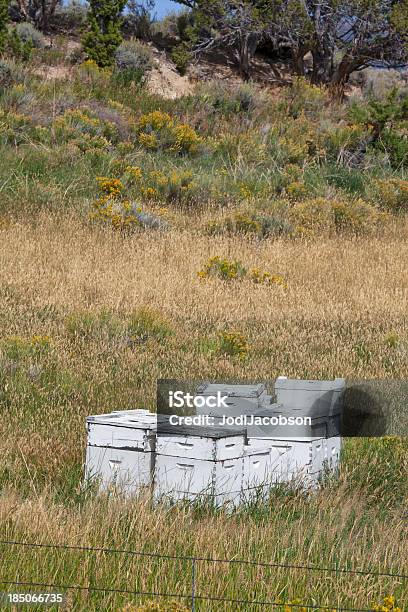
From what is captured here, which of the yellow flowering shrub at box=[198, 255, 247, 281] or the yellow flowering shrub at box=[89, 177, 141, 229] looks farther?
the yellow flowering shrub at box=[89, 177, 141, 229]

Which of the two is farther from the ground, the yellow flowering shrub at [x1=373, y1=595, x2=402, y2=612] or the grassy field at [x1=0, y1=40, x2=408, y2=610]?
the grassy field at [x1=0, y1=40, x2=408, y2=610]

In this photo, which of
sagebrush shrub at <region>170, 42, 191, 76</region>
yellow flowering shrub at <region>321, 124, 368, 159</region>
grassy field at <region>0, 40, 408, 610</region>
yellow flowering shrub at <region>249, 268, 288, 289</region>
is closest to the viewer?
grassy field at <region>0, 40, 408, 610</region>

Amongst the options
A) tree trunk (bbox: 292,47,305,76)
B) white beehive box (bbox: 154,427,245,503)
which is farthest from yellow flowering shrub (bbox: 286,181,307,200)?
white beehive box (bbox: 154,427,245,503)

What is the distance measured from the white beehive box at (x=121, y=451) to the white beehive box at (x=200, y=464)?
0.29 feet

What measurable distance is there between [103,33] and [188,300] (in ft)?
61.1

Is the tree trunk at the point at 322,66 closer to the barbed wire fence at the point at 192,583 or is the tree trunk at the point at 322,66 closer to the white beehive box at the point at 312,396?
Result: the white beehive box at the point at 312,396

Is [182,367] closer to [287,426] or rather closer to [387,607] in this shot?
[287,426]

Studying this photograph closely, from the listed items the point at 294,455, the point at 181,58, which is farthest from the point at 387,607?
the point at 181,58

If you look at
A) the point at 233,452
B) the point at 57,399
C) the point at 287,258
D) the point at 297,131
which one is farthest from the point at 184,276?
the point at 297,131

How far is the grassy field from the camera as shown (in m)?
4.82

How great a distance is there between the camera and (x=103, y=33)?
95.3 feet

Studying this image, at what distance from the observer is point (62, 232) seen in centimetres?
1523

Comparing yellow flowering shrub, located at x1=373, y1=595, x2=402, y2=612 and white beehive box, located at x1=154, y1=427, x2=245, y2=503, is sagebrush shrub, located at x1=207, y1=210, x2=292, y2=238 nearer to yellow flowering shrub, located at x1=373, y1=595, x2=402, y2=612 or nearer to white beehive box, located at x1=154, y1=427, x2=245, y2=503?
white beehive box, located at x1=154, y1=427, x2=245, y2=503

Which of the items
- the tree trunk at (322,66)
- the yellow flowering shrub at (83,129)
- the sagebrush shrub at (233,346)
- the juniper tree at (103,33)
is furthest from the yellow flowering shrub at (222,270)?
the tree trunk at (322,66)
